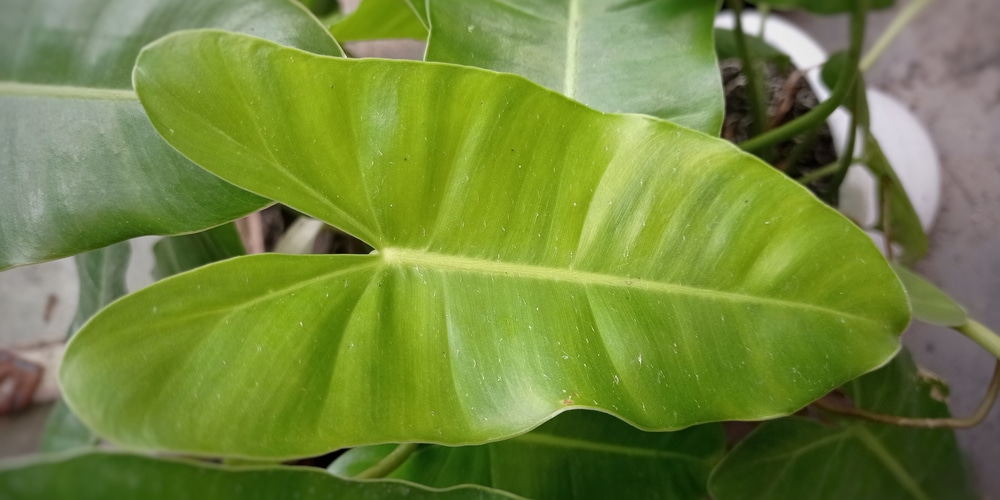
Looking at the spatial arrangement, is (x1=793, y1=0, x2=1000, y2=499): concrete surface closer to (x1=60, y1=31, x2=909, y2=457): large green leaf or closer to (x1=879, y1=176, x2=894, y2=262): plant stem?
(x1=879, y1=176, x2=894, y2=262): plant stem

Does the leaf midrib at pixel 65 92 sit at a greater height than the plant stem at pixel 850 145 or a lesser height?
greater

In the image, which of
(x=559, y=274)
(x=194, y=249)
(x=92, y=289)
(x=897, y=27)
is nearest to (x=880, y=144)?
(x=897, y=27)

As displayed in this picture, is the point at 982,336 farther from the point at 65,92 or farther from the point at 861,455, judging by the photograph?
the point at 65,92

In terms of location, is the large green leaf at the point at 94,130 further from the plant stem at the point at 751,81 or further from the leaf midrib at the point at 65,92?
the plant stem at the point at 751,81

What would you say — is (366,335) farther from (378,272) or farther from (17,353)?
(17,353)

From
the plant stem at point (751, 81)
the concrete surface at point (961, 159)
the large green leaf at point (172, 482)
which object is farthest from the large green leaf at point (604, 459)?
the concrete surface at point (961, 159)

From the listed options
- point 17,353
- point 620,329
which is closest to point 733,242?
point 620,329

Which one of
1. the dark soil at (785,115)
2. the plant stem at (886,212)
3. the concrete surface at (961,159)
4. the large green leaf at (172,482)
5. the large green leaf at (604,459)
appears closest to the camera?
the large green leaf at (172,482)
